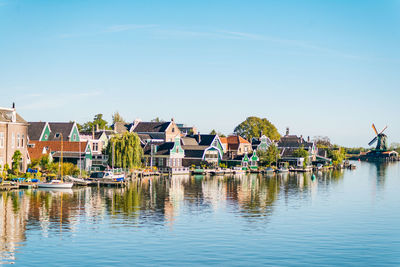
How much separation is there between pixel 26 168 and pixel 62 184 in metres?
13.4

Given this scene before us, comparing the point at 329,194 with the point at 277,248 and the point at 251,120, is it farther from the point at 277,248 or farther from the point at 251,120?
the point at 251,120

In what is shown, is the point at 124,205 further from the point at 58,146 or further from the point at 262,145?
the point at 262,145

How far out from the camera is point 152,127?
122 m

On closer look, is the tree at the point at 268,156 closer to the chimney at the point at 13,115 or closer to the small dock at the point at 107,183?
the small dock at the point at 107,183

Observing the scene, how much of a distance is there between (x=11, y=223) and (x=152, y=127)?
3117 inches

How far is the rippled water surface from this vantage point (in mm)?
33875

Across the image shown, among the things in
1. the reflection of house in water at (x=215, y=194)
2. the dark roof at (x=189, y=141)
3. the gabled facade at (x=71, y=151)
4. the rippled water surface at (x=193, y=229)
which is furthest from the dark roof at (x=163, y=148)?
the rippled water surface at (x=193, y=229)

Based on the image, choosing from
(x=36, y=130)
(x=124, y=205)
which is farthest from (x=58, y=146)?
(x=124, y=205)

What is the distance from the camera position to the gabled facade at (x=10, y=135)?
71.9m

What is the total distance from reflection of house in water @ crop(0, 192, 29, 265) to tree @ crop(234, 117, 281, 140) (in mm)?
124431

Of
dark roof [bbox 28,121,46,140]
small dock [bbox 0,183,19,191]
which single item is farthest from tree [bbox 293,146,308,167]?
small dock [bbox 0,183,19,191]

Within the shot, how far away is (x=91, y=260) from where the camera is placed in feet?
107

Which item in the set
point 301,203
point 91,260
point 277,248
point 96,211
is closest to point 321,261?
point 277,248

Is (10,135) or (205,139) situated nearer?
(10,135)
